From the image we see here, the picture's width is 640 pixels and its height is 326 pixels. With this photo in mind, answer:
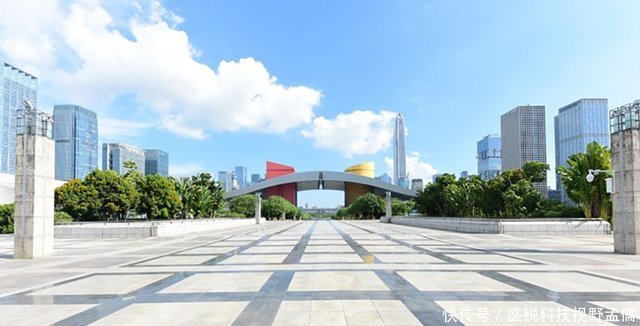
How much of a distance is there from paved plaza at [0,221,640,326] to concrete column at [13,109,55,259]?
1.44m

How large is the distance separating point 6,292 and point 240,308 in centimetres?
568

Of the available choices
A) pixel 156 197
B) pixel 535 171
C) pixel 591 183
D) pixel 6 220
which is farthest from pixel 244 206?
pixel 591 183

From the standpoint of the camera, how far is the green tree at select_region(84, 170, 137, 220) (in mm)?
40562

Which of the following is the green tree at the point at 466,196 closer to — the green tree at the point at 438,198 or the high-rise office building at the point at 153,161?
the green tree at the point at 438,198

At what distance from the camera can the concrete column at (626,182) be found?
15.0 metres

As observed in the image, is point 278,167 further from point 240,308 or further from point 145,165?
point 240,308

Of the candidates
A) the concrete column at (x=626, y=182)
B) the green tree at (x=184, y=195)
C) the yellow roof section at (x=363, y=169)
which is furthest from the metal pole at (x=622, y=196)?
the yellow roof section at (x=363, y=169)

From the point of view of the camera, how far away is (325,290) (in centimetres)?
823

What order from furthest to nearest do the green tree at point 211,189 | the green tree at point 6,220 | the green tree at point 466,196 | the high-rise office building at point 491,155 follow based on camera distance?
the high-rise office building at point 491,155 → the green tree at point 211,189 → the green tree at point 466,196 → the green tree at point 6,220

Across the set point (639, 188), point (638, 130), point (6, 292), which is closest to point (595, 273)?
point (639, 188)

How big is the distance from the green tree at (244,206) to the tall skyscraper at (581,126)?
81.3m

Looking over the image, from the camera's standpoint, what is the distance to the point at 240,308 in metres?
6.89

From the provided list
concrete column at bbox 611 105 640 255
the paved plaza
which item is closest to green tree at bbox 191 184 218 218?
the paved plaza

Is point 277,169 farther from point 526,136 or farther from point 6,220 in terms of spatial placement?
point 6,220
